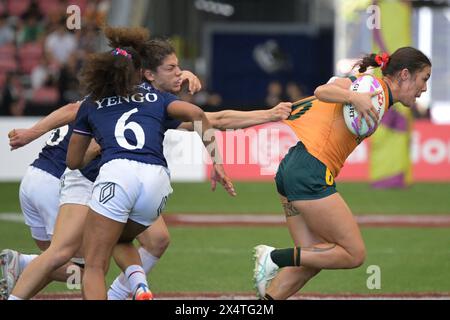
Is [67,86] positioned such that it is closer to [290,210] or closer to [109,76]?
[290,210]

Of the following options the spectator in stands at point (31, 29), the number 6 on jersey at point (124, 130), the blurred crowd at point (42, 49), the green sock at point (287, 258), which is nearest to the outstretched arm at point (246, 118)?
the number 6 on jersey at point (124, 130)

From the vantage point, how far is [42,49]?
2603 centimetres

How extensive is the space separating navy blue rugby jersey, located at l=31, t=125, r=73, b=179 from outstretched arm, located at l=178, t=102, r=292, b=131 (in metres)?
1.12

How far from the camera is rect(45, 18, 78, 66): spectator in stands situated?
25156mm

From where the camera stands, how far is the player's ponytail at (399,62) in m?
7.62

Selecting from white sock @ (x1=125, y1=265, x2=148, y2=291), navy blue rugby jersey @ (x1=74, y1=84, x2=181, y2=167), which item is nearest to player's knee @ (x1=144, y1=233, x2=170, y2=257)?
white sock @ (x1=125, y1=265, x2=148, y2=291)

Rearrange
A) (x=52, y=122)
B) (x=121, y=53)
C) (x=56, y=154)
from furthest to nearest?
(x=56, y=154) → (x=52, y=122) → (x=121, y=53)

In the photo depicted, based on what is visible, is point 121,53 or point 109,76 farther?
point 121,53

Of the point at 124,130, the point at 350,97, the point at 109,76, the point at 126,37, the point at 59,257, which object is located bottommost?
the point at 59,257

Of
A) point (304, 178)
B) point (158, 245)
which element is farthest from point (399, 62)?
point (158, 245)

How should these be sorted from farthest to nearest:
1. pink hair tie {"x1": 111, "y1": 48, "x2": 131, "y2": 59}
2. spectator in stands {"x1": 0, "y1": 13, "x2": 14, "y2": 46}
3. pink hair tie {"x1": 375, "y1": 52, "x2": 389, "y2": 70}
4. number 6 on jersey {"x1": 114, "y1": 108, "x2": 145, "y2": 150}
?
spectator in stands {"x1": 0, "y1": 13, "x2": 14, "y2": 46} < pink hair tie {"x1": 375, "y1": 52, "x2": 389, "y2": 70} < pink hair tie {"x1": 111, "y1": 48, "x2": 131, "y2": 59} < number 6 on jersey {"x1": 114, "y1": 108, "x2": 145, "y2": 150}

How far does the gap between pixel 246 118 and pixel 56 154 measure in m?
Answer: 1.56

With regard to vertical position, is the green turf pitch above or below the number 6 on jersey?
below

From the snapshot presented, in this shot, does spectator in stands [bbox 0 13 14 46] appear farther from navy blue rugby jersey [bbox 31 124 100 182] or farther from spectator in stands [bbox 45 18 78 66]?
navy blue rugby jersey [bbox 31 124 100 182]
